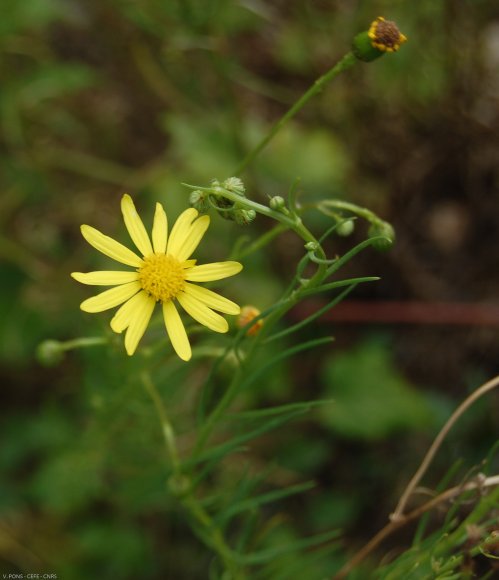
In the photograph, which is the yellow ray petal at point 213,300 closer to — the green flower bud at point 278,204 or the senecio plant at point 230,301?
the senecio plant at point 230,301

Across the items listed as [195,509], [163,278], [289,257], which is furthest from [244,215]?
[289,257]

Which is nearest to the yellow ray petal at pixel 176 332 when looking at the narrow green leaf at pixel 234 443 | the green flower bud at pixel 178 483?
the narrow green leaf at pixel 234 443

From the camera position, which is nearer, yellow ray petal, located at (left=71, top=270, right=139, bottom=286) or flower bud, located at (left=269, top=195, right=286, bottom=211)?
flower bud, located at (left=269, top=195, right=286, bottom=211)

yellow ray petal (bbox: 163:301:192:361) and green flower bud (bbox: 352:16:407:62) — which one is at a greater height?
green flower bud (bbox: 352:16:407:62)

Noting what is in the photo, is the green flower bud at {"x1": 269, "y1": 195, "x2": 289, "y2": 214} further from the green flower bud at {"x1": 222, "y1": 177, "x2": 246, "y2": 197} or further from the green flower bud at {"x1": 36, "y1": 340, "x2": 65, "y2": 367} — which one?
the green flower bud at {"x1": 36, "y1": 340, "x2": 65, "y2": 367}

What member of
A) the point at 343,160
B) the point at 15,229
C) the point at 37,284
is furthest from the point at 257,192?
the point at 15,229

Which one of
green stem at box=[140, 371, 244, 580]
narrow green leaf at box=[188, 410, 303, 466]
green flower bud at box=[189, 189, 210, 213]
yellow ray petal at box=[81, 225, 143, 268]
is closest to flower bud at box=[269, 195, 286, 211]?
green flower bud at box=[189, 189, 210, 213]

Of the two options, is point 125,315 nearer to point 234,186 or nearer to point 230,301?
point 230,301
